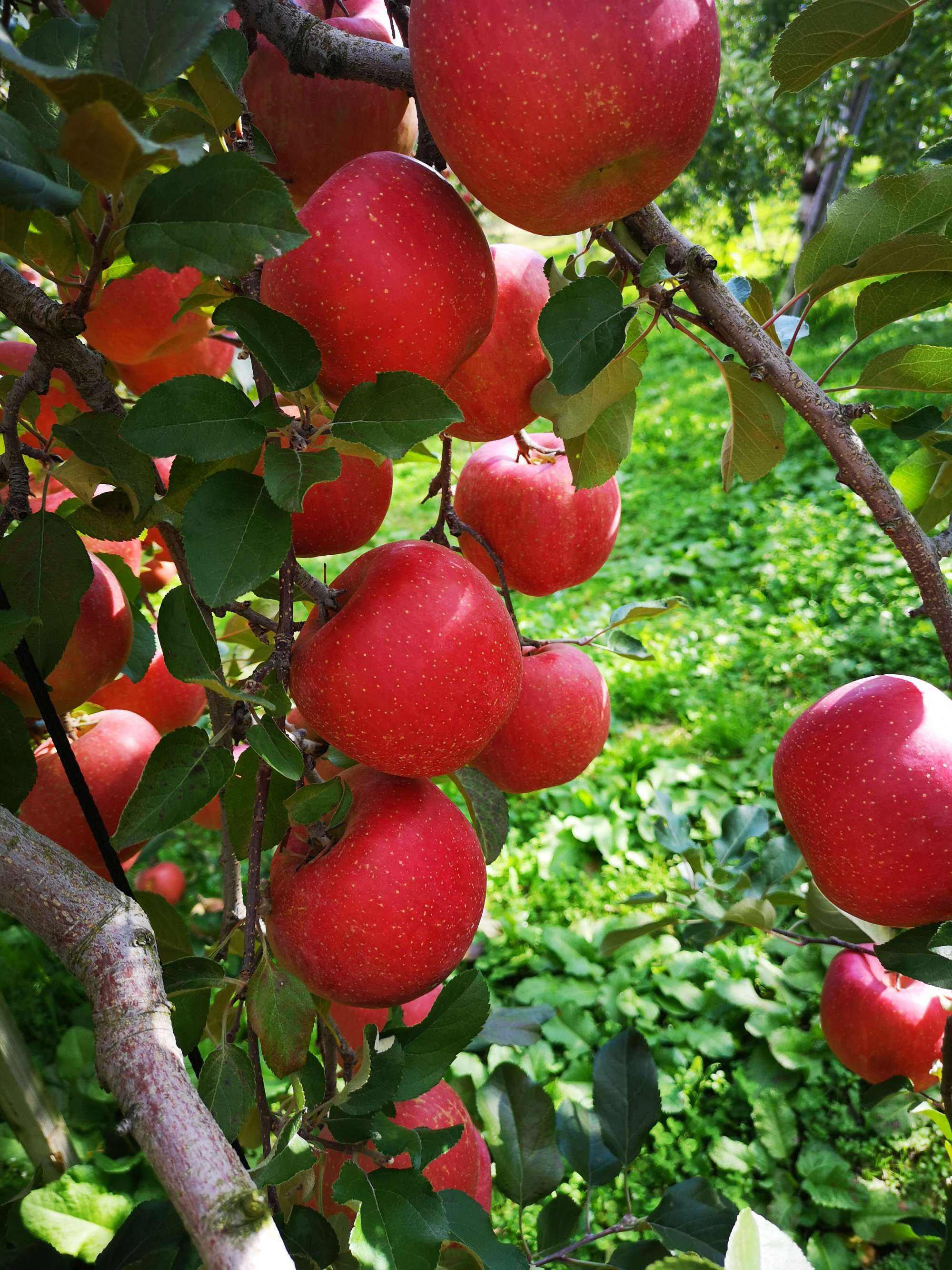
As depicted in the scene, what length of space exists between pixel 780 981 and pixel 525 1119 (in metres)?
0.91

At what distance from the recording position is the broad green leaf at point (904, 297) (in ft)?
1.98

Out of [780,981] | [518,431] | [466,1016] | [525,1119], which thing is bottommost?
[780,981]

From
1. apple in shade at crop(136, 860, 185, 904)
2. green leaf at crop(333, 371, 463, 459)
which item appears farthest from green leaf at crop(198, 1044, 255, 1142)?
apple in shade at crop(136, 860, 185, 904)

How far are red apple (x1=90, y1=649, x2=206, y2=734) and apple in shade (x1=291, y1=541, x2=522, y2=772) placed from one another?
390 mm

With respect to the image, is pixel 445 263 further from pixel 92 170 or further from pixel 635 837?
pixel 635 837

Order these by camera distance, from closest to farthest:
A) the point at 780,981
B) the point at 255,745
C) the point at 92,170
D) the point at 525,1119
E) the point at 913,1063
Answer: the point at 92,170 < the point at 255,745 < the point at 525,1119 < the point at 913,1063 < the point at 780,981

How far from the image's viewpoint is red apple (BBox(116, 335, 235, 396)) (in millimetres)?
834

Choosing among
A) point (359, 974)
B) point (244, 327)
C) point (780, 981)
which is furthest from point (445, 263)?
point (780, 981)

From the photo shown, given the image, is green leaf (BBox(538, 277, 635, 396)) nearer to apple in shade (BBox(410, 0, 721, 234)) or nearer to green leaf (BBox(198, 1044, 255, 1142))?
apple in shade (BBox(410, 0, 721, 234))

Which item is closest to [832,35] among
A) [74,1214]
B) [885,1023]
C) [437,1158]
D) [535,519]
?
[535,519]

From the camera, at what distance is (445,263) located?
538mm

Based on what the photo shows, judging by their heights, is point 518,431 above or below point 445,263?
below

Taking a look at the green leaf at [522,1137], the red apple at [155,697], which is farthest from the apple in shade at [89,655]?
the green leaf at [522,1137]

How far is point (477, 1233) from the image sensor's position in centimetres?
57
